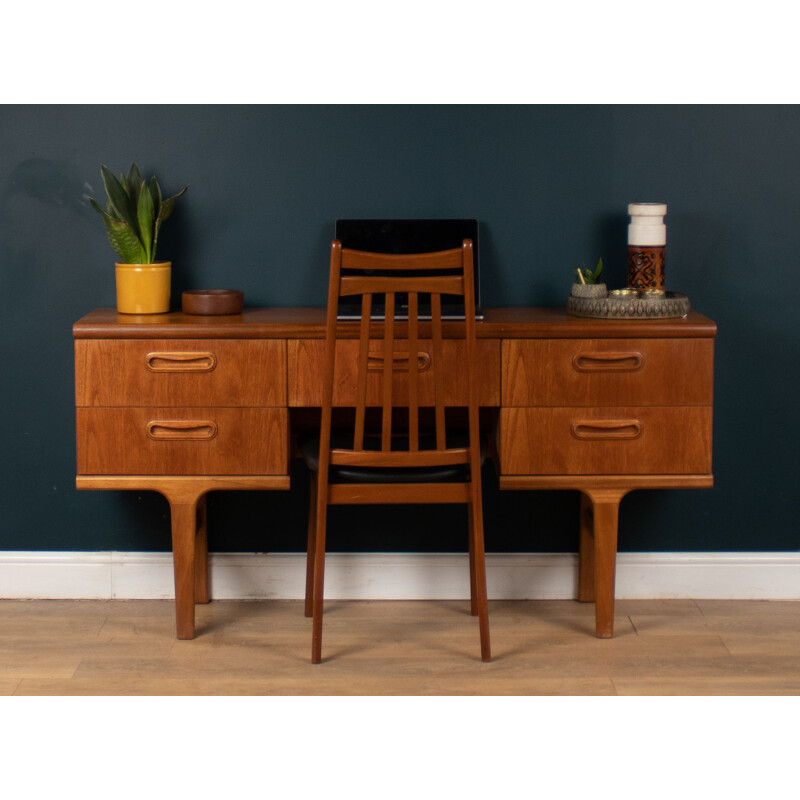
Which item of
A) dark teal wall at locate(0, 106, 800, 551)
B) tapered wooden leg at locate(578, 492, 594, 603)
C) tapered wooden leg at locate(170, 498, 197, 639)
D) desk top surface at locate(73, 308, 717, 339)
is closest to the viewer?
desk top surface at locate(73, 308, 717, 339)

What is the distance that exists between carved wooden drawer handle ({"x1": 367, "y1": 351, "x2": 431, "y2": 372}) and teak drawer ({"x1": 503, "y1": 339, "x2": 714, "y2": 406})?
8.2 inches

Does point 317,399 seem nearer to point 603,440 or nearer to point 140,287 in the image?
point 140,287

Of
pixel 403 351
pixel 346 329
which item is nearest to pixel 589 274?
pixel 403 351

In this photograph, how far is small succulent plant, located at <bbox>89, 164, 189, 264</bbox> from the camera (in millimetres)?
3252

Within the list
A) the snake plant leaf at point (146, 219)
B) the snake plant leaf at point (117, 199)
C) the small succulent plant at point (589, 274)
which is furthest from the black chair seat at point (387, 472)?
the snake plant leaf at point (117, 199)

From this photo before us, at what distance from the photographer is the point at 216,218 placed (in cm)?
345

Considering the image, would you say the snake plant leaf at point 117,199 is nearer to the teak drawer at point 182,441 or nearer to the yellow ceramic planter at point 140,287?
the yellow ceramic planter at point 140,287

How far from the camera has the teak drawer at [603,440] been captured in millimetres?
3135

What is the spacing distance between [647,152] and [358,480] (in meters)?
1.30

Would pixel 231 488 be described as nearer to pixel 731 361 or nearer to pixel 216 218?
pixel 216 218

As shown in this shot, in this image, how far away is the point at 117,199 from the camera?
326cm

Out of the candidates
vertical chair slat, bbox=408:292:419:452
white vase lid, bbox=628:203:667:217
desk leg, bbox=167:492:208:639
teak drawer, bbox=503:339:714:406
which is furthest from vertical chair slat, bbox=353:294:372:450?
white vase lid, bbox=628:203:667:217

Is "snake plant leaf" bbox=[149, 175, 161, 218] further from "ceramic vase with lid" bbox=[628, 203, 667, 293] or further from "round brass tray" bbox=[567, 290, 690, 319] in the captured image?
"ceramic vase with lid" bbox=[628, 203, 667, 293]

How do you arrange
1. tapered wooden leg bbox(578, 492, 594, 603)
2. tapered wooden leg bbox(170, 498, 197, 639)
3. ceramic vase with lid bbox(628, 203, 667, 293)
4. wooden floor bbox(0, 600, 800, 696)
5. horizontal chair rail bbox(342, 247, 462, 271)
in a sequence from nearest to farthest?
horizontal chair rail bbox(342, 247, 462, 271) < wooden floor bbox(0, 600, 800, 696) < tapered wooden leg bbox(170, 498, 197, 639) < ceramic vase with lid bbox(628, 203, 667, 293) < tapered wooden leg bbox(578, 492, 594, 603)
